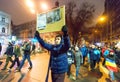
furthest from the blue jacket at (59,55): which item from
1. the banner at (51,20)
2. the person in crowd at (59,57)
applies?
the banner at (51,20)

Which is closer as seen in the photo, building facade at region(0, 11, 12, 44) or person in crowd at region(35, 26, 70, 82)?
person in crowd at region(35, 26, 70, 82)

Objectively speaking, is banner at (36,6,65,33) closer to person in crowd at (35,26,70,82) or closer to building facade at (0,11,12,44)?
person in crowd at (35,26,70,82)

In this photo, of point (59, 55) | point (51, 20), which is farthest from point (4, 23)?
point (59, 55)

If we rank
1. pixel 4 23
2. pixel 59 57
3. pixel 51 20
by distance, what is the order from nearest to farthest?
pixel 59 57, pixel 51 20, pixel 4 23

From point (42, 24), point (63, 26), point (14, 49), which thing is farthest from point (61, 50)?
point (14, 49)

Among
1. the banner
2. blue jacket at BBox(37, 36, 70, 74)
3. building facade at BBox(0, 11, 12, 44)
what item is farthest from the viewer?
building facade at BBox(0, 11, 12, 44)

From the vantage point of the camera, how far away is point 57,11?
4141 millimetres

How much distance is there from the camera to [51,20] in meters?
4.27

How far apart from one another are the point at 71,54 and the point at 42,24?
17.5 ft

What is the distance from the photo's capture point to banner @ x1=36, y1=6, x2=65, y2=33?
13.3 ft

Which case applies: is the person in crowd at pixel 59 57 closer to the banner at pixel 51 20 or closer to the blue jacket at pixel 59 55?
the blue jacket at pixel 59 55

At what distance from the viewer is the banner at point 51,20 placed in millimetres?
Answer: 4059

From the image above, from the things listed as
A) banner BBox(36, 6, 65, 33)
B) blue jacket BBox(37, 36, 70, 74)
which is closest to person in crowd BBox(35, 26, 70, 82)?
blue jacket BBox(37, 36, 70, 74)

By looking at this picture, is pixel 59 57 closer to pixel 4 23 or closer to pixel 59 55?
pixel 59 55
